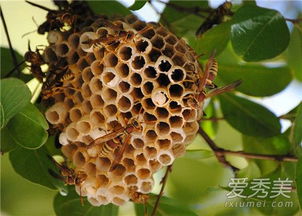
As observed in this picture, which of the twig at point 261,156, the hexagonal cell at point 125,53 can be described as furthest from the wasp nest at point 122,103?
the twig at point 261,156

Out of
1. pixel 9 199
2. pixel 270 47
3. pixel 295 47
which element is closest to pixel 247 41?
pixel 270 47

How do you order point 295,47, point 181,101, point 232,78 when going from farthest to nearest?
point 295,47
point 232,78
point 181,101

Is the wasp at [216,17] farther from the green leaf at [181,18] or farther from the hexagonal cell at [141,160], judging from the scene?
the hexagonal cell at [141,160]

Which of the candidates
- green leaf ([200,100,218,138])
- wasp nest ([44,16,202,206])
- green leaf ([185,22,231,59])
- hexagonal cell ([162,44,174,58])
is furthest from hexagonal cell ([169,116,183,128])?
green leaf ([200,100,218,138])

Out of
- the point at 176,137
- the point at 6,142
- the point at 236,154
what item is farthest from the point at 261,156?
the point at 6,142

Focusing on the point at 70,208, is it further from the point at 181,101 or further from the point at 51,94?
the point at 181,101

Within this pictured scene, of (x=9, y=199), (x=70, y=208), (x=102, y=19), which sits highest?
(x=102, y=19)
